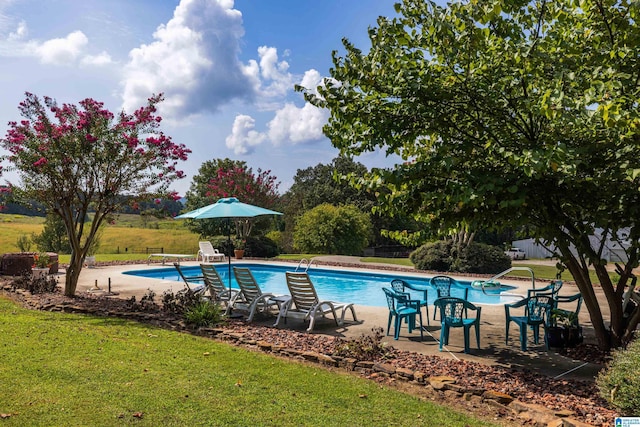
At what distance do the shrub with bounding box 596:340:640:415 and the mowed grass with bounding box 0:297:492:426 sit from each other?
1151 mm

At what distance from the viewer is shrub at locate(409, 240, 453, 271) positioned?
2002 centimetres

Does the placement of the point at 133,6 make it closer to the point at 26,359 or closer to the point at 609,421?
the point at 26,359

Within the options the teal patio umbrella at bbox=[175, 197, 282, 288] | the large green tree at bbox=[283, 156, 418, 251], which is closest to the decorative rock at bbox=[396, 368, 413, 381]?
the teal patio umbrella at bbox=[175, 197, 282, 288]

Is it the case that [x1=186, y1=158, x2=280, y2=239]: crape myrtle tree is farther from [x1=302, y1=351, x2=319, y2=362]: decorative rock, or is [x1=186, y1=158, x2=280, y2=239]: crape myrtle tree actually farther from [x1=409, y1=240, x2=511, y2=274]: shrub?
[x1=302, y1=351, x2=319, y2=362]: decorative rock

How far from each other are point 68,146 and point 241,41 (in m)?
5.95

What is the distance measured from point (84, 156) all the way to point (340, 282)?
11709mm

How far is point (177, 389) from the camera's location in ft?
15.1

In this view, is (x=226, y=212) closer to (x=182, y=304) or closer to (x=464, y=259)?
(x=182, y=304)

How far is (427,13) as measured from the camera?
527cm

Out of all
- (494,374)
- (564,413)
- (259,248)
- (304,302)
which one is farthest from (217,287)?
(259,248)

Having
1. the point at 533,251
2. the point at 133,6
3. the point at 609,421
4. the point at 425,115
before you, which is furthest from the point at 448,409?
the point at 533,251

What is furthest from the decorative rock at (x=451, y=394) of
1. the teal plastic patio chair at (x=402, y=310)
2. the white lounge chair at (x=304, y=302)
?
the white lounge chair at (x=304, y=302)

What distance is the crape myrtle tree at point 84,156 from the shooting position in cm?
980

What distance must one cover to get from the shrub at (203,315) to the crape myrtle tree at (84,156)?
4116 mm
